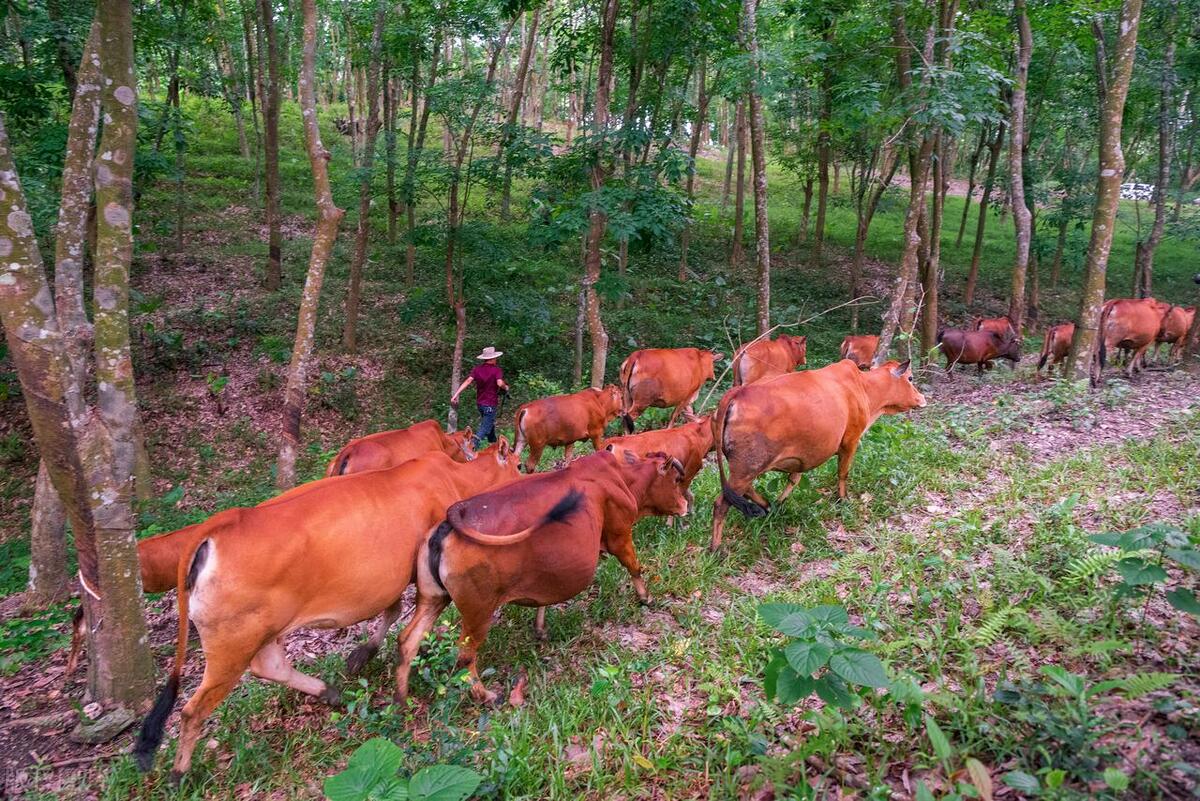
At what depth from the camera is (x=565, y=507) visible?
526 cm

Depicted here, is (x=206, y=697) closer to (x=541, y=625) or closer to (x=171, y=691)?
(x=171, y=691)

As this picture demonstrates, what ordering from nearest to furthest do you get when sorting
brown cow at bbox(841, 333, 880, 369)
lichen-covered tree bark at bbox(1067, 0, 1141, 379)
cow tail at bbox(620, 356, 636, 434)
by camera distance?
lichen-covered tree bark at bbox(1067, 0, 1141, 379) → cow tail at bbox(620, 356, 636, 434) → brown cow at bbox(841, 333, 880, 369)

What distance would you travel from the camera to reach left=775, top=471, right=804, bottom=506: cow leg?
7551 millimetres

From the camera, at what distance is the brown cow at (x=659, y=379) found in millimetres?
12055

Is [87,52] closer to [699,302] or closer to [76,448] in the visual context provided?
[76,448]

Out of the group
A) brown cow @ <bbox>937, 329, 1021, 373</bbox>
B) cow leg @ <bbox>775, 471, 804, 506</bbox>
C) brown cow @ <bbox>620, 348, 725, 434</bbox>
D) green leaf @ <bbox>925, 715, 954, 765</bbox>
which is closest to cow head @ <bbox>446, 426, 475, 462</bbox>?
cow leg @ <bbox>775, 471, 804, 506</bbox>

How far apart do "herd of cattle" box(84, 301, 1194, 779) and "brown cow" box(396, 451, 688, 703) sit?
0.01m

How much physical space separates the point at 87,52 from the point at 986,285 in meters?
26.3

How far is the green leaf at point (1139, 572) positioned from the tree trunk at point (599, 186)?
357 inches

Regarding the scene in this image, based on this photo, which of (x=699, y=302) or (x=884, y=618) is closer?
(x=884, y=618)

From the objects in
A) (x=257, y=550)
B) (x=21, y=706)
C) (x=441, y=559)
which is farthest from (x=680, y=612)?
(x=21, y=706)

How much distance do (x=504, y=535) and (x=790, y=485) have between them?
399 centimetres

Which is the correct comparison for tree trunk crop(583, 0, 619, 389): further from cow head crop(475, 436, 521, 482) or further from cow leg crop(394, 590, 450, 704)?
cow leg crop(394, 590, 450, 704)

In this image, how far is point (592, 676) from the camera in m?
4.93
